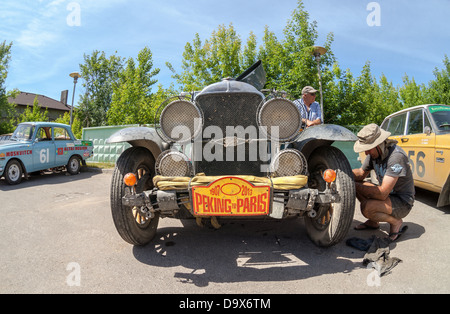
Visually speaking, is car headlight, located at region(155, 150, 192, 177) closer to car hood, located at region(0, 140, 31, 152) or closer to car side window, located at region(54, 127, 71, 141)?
car hood, located at region(0, 140, 31, 152)

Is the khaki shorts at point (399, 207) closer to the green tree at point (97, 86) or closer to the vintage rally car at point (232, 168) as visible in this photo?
the vintage rally car at point (232, 168)

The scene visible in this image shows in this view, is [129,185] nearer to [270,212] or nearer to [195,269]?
[195,269]

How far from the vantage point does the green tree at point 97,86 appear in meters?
34.9

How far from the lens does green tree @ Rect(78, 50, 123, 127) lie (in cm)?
3491

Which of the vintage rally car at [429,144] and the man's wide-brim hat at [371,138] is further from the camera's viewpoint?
the vintage rally car at [429,144]

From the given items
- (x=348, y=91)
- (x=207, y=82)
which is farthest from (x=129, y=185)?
(x=207, y=82)

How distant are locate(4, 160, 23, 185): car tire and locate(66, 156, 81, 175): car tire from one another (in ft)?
5.57

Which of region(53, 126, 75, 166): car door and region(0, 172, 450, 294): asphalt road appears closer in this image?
region(0, 172, 450, 294): asphalt road

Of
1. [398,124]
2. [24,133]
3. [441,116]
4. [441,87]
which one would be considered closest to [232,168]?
[441,116]

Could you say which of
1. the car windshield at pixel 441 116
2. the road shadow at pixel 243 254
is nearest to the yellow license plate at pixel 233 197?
the road shadow at pixel 243 254

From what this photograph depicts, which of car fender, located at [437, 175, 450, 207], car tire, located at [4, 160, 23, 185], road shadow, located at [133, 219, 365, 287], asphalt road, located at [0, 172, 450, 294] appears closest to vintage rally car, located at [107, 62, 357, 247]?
road shadow, located at [133, 219, 365, 287]

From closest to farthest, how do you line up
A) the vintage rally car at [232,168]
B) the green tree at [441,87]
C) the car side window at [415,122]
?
the vintage rally car at [232,168]
the car side window at [415,122]
the green tree at [441,87]

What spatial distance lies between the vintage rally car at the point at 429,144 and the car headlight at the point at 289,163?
9.71 ft

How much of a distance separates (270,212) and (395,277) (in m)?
1.21
